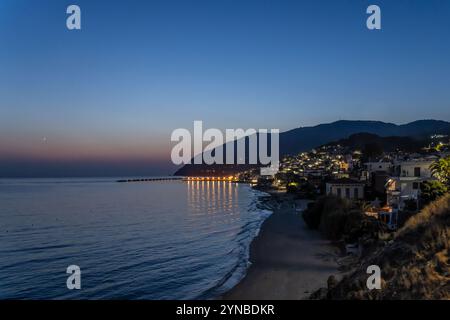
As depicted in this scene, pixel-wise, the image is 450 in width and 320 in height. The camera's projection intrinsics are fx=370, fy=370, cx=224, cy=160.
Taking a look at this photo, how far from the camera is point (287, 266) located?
21.3m

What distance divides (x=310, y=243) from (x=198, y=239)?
32.8 ft

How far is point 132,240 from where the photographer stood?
105 feet

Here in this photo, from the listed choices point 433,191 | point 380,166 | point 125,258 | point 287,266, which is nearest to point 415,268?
point 287,266

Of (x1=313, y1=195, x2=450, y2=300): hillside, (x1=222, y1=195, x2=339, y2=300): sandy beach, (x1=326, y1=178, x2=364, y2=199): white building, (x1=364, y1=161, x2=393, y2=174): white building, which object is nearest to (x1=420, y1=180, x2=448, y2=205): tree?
(x1=222, y1=195, x2=339, y2=300): sandy beach

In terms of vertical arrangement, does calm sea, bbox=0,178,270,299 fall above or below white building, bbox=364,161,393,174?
below

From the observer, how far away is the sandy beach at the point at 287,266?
16.7 metres

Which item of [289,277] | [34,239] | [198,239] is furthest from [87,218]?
[289,277]

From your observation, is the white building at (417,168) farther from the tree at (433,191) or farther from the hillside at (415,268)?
the hillside at (415,268)

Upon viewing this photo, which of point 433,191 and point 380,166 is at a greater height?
point 380,166

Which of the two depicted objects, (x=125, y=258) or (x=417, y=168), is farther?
(x=417, y=168)

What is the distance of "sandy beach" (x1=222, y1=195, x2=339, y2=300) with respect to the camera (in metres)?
16.7

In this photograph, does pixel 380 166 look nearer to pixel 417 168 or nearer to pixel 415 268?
pixel 417 168

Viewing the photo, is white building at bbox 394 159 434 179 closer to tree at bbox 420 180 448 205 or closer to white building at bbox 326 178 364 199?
tree at bbox 420 180 448 205
